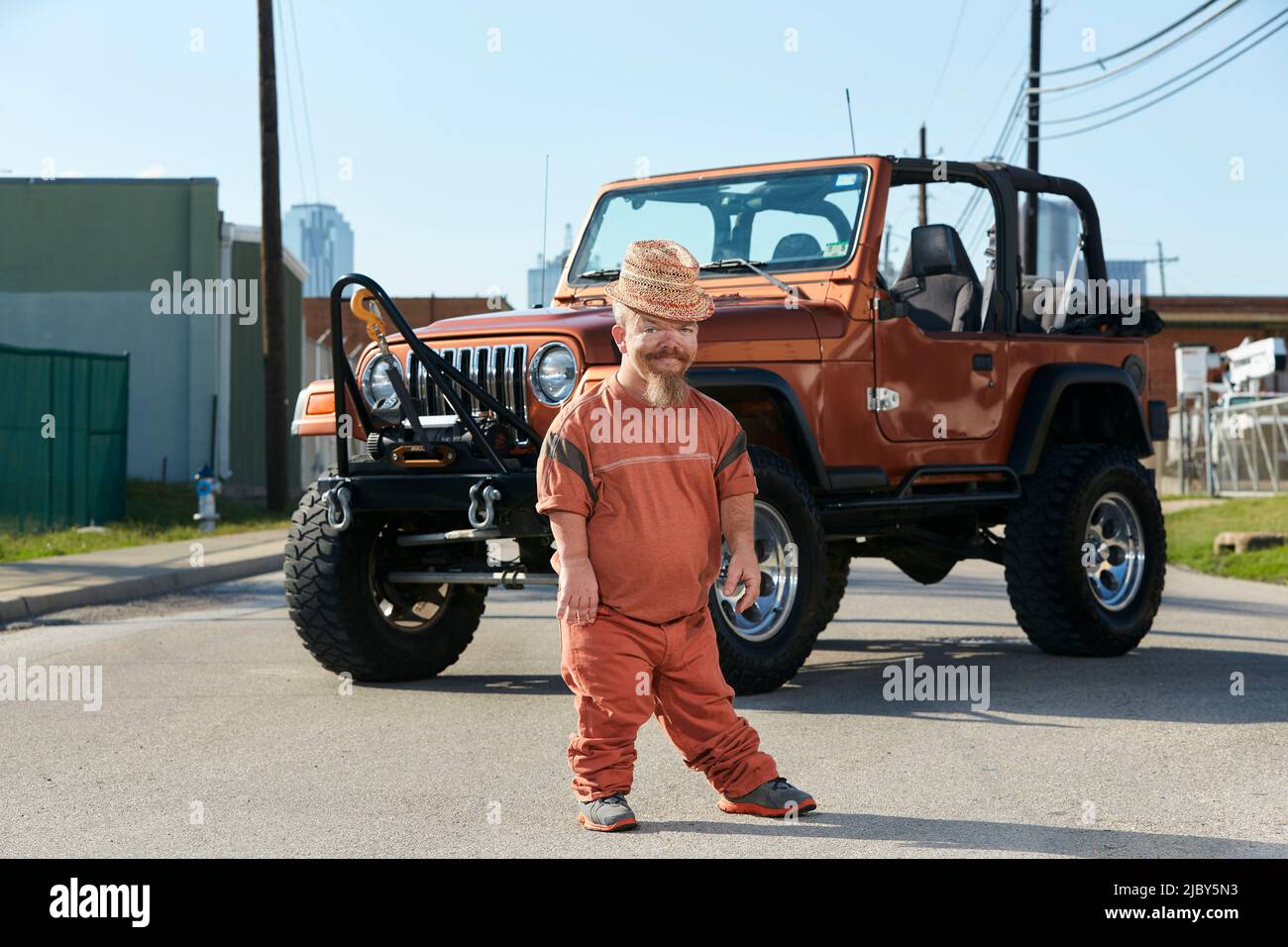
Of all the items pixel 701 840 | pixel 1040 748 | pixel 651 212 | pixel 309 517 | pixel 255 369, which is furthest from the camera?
pixel 255 369

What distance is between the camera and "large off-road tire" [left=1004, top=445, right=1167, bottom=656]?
9.16 meters

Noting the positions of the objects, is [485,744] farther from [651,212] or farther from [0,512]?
[0,512]

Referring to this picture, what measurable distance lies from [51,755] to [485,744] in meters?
1.66

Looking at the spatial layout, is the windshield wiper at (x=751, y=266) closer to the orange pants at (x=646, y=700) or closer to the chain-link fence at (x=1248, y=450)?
the orange pants at (x=646, y=700)

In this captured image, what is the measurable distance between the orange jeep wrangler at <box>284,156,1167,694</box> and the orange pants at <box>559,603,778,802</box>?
2.16 metres

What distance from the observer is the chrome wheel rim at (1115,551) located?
9562 millimetres

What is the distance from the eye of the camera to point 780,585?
310 inches

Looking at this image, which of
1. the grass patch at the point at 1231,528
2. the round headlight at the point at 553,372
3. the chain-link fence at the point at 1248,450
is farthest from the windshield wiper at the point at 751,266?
the chain-link fence at the point at 1248,450

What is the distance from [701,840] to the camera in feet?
16.7

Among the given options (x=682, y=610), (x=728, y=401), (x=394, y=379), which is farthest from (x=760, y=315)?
(x=682, y=610)

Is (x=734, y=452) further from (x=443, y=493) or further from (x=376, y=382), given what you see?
(x=376, y=382)

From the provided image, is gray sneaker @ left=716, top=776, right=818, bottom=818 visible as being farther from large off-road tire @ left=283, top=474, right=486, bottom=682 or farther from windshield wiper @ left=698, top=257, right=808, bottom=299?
windshield wiper @ left=698, top=257, right=808, bottom=299

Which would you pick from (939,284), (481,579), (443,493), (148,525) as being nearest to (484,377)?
(443,493)

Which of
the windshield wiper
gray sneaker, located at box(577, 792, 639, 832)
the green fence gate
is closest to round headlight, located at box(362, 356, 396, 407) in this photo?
the windshield wiper
